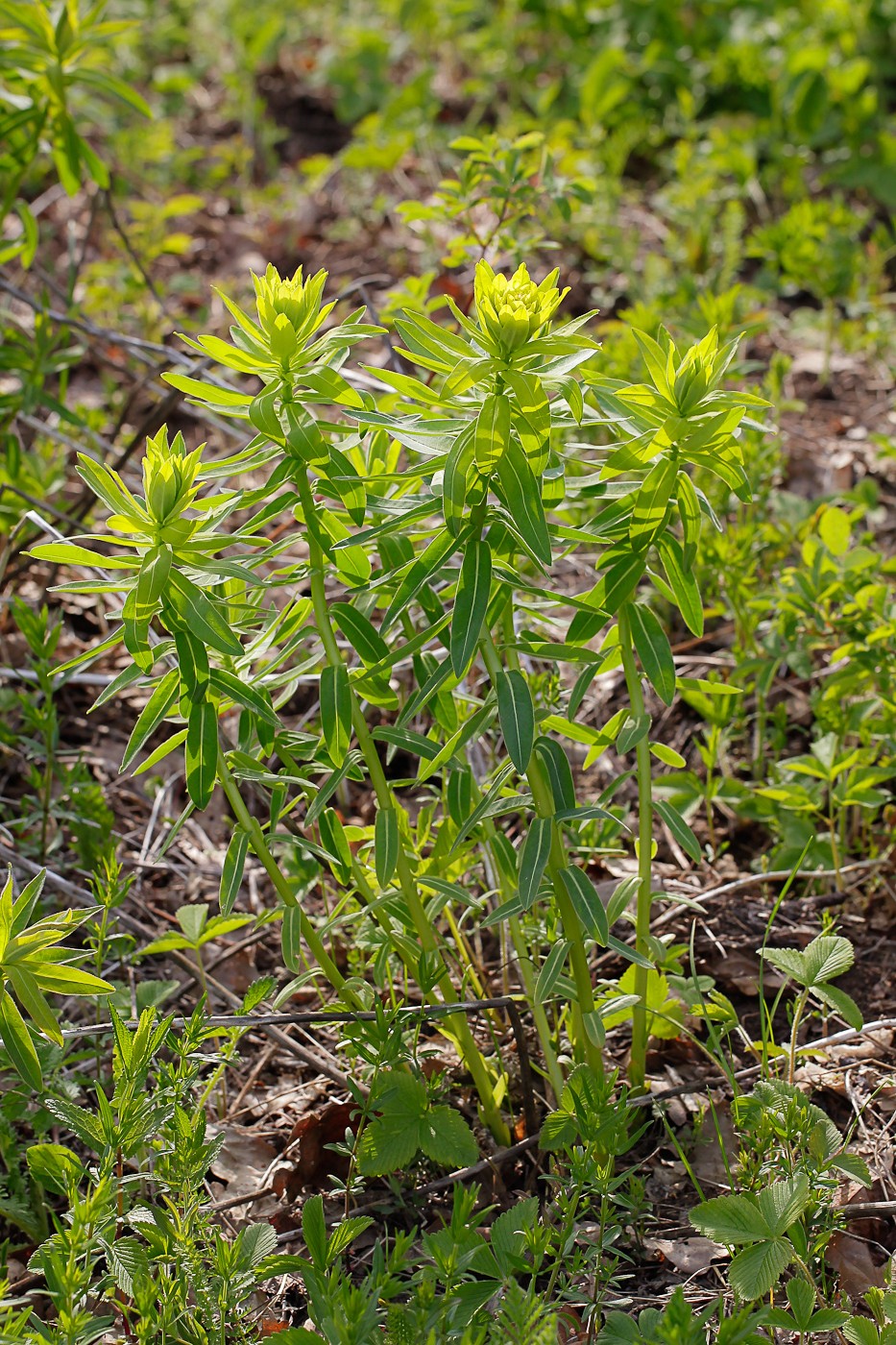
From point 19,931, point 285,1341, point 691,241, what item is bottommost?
point 285,1341

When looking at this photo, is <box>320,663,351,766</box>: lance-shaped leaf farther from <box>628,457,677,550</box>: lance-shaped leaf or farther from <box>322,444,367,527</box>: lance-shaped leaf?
<box>628,457,677,550</box>: lance-shaped leaf

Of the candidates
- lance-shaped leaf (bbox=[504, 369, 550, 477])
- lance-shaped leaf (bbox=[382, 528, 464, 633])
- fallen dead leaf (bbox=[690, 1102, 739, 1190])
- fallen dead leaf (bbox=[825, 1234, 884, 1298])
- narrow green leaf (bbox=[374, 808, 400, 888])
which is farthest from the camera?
fallen dead leaf (bbox=[690, 1102, 739, 1190])

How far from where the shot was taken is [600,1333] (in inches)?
63.4

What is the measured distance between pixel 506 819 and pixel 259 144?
13.4ft

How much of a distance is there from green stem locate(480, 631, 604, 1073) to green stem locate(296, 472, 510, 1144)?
203 millimetres

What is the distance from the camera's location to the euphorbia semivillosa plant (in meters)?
1.59

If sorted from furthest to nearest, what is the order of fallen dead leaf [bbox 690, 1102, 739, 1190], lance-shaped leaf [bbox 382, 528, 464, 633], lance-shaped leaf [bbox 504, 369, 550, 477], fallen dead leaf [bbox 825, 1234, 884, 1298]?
fallen dead leaf [bbox 690, 1102, 739, 1190], fallen dead leaf [bbox 825, 1234, 884, 1298], lance-shaped leaf [bbox 382, 528, 464, 633], lance-shaped leaf [bbox 504, 369, 550, 477]

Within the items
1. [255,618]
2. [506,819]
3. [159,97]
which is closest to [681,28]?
[159,97]

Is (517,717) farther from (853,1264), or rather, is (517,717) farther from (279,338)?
(853,1264)

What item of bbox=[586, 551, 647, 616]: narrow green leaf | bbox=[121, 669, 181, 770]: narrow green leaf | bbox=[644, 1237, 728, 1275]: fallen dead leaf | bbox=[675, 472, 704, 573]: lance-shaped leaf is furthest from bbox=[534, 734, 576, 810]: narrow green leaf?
bbox=[644, 1237, 728, 1275]: fallen dead leaf

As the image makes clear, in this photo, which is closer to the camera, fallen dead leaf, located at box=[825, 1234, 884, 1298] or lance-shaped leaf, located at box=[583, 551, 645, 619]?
lance-shaped leaf, located at box=[583, 551, 645, 619]

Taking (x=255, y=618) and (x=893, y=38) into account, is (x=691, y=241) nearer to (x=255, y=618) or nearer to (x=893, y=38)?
(x=893, y=38)

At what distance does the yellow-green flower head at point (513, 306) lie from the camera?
60.4 inches

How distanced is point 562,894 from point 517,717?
322 mm
